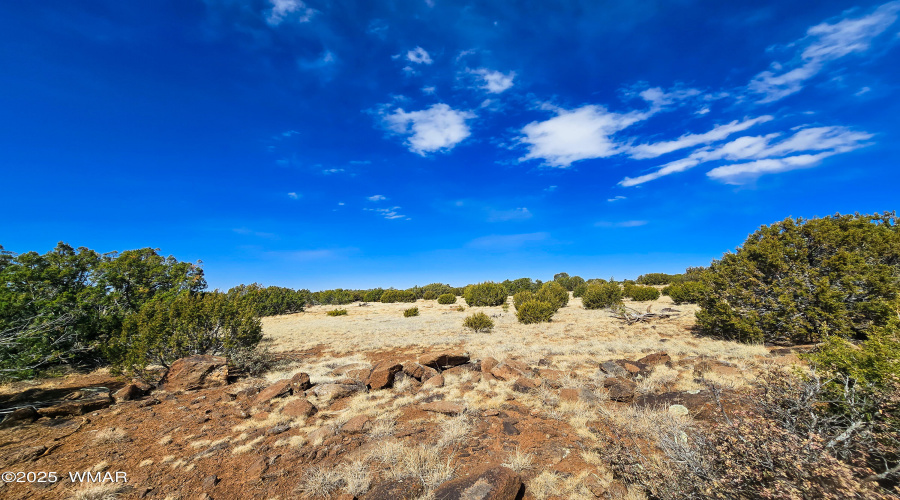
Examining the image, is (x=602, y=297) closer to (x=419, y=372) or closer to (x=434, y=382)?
(x=419, y=372)

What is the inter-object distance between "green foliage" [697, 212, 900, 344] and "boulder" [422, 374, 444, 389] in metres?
11.7

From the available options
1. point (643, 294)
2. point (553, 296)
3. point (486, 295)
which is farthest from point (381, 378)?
point (643, 294)

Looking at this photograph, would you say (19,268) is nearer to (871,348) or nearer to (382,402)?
(382,402)

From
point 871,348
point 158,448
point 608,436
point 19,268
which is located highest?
point 19,268

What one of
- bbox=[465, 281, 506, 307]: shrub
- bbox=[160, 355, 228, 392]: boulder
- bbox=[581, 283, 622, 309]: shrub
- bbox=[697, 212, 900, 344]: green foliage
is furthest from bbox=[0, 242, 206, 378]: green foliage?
bbox=[581, 283, 622, 309]: shrub

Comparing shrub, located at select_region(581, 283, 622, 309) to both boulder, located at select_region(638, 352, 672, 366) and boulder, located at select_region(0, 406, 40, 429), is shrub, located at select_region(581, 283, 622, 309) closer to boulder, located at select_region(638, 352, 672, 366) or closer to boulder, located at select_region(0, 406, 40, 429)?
boulder, located at select_region(638, 352, 672, 366)

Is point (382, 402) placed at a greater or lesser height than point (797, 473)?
lesser

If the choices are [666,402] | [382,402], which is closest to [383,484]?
[382,402]

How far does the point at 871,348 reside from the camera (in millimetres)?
3846

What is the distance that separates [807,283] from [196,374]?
2030cm

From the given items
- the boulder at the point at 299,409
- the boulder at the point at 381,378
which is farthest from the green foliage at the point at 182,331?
the boulder at the point at 381,378

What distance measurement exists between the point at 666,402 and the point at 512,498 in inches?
167

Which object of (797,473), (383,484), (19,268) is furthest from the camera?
(19,268)

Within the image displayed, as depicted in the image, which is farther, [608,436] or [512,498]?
[608,436]
